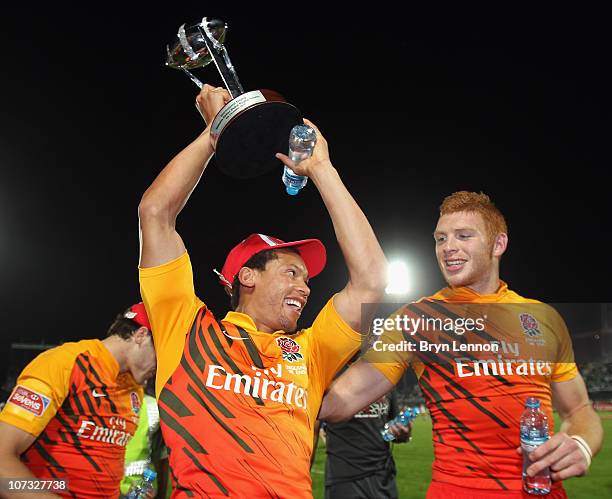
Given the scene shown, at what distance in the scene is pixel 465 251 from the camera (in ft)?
11.4

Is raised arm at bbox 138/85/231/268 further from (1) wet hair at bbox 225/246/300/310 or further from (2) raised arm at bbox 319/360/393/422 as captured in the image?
(2) raised arm at bbox 319/360/393/422

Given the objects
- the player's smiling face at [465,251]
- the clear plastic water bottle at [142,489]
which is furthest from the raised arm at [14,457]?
the player's smiling face at [465,251]

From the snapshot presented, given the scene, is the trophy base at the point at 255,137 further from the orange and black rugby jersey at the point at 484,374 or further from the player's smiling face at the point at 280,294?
the orange and black rugby jersey at the point at 484,374

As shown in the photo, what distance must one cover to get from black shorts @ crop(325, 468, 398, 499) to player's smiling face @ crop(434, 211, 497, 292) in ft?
10.1

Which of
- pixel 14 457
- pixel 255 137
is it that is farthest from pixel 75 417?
pixel 255 137

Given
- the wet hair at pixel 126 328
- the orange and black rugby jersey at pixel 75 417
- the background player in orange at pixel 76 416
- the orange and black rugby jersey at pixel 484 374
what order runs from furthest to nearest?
the wet hair at pixel 126 328 < the orange and black rugby jersey at pixel 75 417 < the background player in orange at pixel 76 416 < the orange and black rugby jersey at pixel 484 374

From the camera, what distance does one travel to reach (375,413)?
19.6 ft

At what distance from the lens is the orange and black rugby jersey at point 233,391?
2.38m

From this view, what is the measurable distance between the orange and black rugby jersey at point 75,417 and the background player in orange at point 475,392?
1.98 meters

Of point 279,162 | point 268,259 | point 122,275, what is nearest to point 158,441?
point 268,259

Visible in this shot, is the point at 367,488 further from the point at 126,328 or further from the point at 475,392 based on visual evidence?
the point at 475,392

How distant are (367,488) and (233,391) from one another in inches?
150

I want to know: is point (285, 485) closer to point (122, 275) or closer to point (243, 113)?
point (243, 113)

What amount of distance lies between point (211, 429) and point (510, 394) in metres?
1.62
